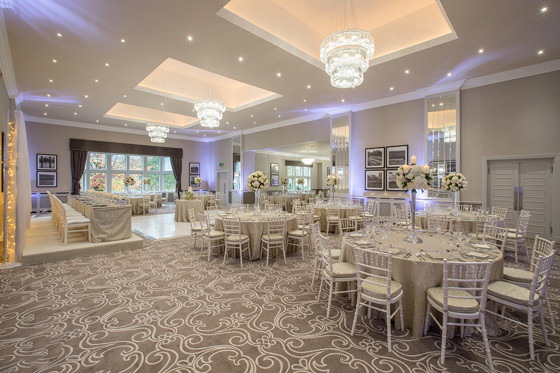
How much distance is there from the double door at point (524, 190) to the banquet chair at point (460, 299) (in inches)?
259

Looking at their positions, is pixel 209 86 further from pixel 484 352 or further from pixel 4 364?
pixel 484 352

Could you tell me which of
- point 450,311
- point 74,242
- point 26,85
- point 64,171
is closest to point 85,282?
point 74,242

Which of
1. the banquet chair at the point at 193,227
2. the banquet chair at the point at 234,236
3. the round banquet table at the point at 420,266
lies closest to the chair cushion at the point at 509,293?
the round banquet table at the point at 420,266

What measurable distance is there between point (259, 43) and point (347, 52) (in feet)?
7.33

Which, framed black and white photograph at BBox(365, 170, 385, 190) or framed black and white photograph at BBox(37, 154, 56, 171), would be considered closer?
framed black and white photograph at BBox(365, 170, 385, 190)

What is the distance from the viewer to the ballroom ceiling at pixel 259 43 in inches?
187

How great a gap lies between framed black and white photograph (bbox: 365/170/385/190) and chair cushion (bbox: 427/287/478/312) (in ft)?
24.8

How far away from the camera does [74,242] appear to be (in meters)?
6.31

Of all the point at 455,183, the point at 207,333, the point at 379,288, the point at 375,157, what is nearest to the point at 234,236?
the point at 207,333

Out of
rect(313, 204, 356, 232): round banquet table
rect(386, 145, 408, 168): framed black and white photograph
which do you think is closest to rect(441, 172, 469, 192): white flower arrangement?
rect(386, 145, 408, 168): framed black and white photograph

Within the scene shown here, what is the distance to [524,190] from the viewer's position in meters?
7.30

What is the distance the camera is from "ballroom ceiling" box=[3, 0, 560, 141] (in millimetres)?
4742

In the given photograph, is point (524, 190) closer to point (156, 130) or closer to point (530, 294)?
point (530, 294)

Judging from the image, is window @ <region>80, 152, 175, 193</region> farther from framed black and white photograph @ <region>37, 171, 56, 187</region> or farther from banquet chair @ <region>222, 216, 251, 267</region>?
banquet chair @ <region>222, 216, 251, 267</region>
